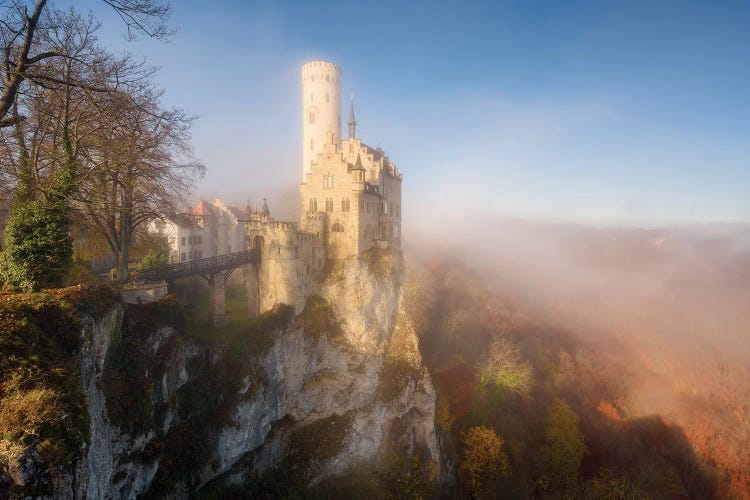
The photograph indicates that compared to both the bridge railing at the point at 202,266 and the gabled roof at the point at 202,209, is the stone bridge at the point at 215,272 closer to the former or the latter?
the bridge railing at the point at 202,266

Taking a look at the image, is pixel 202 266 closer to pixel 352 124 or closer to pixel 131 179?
pixel 131 179

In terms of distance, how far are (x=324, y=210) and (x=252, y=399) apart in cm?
1744

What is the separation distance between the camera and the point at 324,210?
36.6 metres

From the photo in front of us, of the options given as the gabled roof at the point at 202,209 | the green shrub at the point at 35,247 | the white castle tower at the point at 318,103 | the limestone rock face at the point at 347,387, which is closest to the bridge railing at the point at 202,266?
the limestone rock face at the point at 347,387

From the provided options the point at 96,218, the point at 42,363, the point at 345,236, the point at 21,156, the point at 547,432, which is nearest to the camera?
the point at 42,363

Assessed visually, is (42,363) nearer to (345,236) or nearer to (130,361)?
(130,361)

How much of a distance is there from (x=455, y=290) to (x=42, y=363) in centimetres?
6886

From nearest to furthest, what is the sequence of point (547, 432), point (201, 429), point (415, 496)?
point (201, 429) → point (415, 496) → point (547, 432)

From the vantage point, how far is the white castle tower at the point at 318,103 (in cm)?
4619

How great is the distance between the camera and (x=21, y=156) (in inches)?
661

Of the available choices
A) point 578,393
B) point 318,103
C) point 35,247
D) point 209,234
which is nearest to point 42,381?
point 35,247

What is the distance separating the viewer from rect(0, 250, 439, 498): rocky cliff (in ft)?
47.6

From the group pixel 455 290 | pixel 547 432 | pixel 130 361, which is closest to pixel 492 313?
pixel 455 290

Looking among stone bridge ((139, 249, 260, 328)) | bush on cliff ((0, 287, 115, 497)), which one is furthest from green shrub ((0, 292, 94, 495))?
stone bridge ((139, 249, 260, 328))
